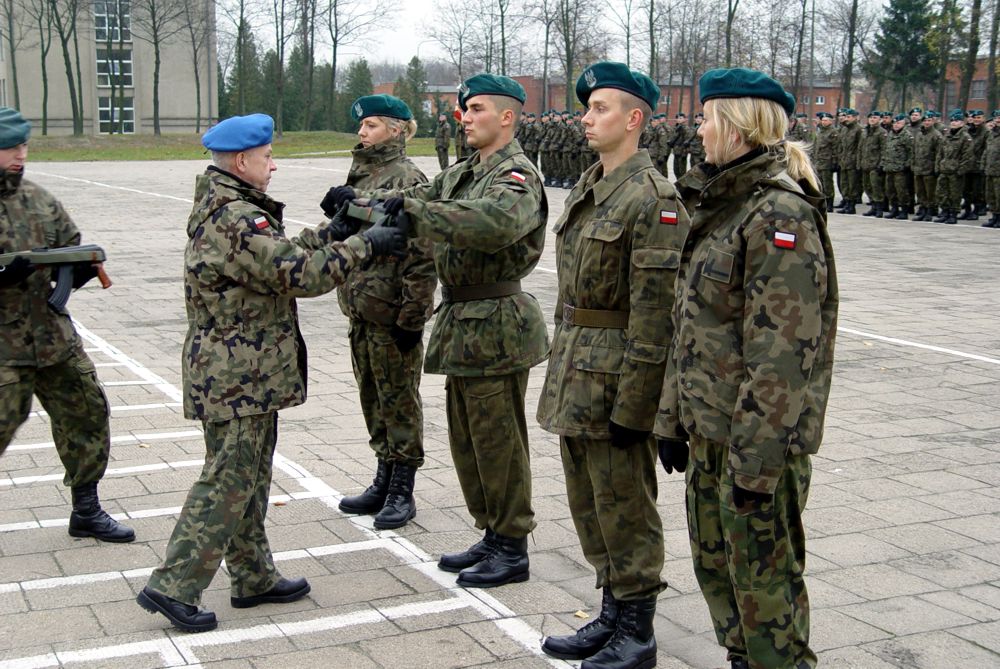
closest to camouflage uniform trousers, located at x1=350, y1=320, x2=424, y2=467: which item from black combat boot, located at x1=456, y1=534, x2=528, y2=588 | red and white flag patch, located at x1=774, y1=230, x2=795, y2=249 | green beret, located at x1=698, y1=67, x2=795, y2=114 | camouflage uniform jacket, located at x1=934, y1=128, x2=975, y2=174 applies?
black combat boot, located at x1=456, y1=534, x2=528, y2=588

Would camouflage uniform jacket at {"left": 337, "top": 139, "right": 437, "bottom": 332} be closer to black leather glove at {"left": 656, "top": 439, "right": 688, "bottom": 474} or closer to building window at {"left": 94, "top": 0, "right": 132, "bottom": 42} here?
black leather glove at {"left": 656, "top": 439, "right": 688, "bottom": 474}

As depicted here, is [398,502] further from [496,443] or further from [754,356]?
[754,356]

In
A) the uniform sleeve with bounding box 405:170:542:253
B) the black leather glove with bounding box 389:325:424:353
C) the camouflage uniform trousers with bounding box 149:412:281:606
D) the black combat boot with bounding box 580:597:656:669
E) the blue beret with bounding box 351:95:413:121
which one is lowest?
the black combat boot with bounding box 580:597:656:669

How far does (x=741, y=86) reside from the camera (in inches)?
135

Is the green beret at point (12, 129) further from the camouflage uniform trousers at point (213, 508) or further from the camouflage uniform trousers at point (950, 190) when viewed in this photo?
the camouflage uniform trousers at point (950, 190)

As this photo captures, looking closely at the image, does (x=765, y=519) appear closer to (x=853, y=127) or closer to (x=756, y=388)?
(x=756, y=388)

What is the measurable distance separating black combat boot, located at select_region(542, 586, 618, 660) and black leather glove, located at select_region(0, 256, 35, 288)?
111 inches

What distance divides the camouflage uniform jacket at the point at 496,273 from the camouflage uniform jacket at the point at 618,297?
1.36 ft

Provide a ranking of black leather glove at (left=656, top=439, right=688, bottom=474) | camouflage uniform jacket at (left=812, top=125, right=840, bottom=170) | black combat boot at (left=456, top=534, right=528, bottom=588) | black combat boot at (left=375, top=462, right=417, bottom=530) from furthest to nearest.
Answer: camouflage uniform jacket at (left=812, top=125, right=840, bottom=170), black combat boot at (left=375, top=462, right=417, bottom=530), black combat boot at (left=456, top=534, right=528, bottom=588), black leather glove at (left=656, top=439, right=688, bottom=474)

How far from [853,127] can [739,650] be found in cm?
2192

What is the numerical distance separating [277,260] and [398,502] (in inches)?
73.2

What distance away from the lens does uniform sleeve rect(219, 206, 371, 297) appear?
431 centimetres

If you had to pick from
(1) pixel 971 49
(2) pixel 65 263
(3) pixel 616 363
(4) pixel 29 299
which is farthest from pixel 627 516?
(1) pixel 971 49

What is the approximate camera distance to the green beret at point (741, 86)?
3426mm
